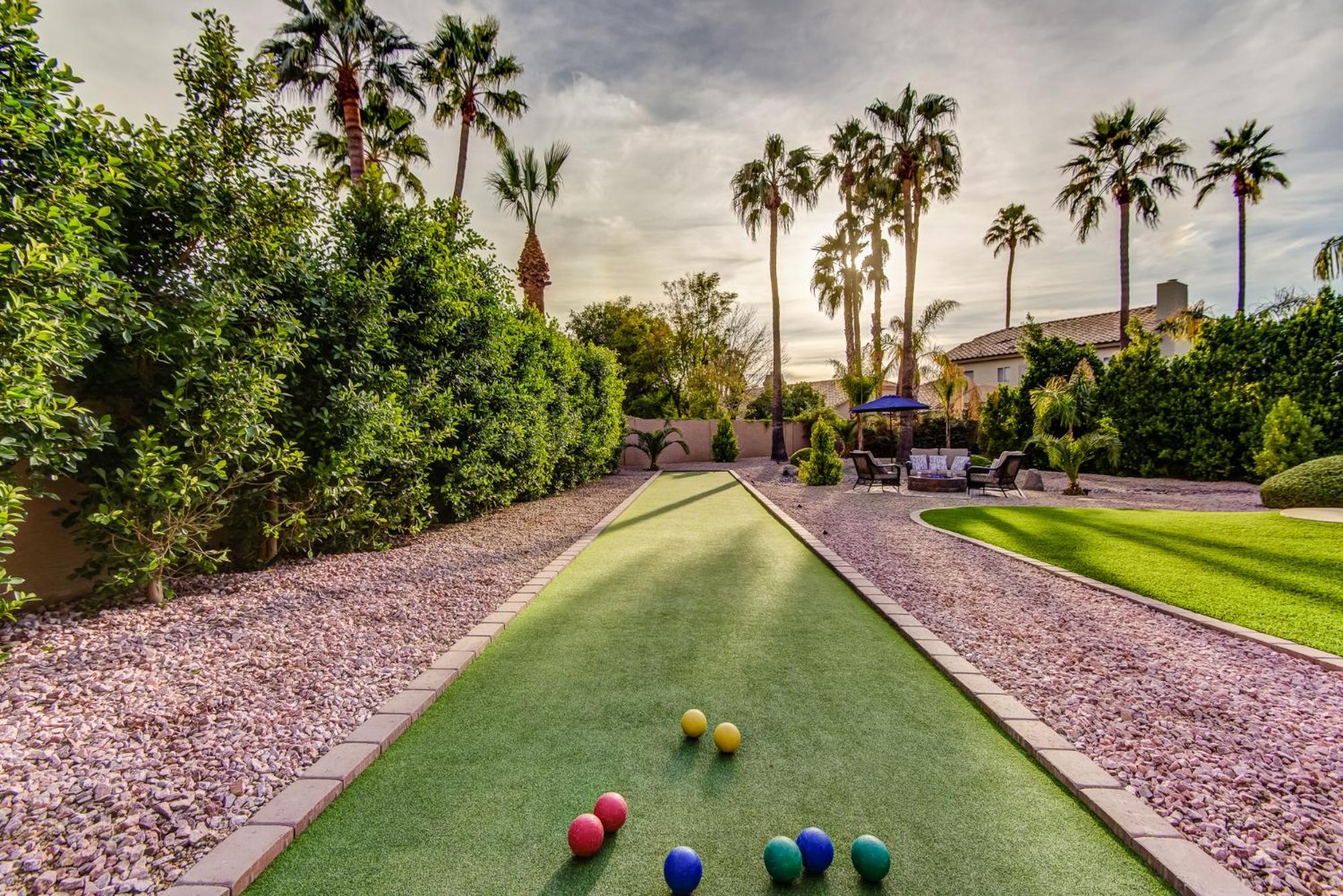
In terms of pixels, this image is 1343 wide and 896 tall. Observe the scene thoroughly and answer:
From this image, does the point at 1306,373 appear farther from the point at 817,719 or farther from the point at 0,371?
the point at 0,371

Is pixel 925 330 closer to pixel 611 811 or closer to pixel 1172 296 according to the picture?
pixel 1172 296

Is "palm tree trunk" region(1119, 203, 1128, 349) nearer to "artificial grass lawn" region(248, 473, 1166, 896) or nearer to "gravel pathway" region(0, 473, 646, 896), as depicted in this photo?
"artificial grass lawn" region(248, 473, 1166, 896)

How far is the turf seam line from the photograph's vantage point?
168 cm

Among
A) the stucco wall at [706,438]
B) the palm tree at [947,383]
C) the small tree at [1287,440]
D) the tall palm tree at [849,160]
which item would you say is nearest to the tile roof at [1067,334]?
the palm tree at [947,383]

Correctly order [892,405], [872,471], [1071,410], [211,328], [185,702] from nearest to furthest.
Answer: [185,702], [211,328], [872,471], [892,405], [1071,410]

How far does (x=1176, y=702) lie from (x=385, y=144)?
17913mm

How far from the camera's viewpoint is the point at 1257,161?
21.5 metres

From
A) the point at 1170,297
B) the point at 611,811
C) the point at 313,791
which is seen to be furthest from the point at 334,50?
the point at 1170,297

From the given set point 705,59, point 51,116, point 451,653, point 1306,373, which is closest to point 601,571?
point 451,653

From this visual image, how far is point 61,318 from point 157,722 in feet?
7.50

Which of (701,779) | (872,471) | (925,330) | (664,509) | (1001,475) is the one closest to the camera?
(701,779)

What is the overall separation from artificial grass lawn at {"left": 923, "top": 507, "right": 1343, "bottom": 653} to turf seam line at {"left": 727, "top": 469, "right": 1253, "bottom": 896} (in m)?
2.61

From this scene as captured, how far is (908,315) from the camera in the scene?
56.9ft

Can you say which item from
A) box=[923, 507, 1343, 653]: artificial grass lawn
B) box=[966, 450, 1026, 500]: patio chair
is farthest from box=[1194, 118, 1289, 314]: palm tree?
box=[923, 507, 1343, 653]: artificial grass lawn
